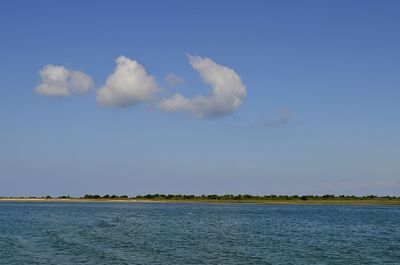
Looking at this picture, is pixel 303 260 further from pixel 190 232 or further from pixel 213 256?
pixel 190 232

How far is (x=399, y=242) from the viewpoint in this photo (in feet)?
222

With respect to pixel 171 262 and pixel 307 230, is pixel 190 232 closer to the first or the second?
pixel 307 230

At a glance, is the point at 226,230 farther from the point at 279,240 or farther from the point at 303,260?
the point at 303,260

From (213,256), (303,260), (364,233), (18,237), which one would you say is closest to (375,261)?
(303,260)

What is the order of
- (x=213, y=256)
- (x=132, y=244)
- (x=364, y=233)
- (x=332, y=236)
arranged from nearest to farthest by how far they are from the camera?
(x=213, y=256) → (x=132, y=244) → (x=332, y=236) → (x=364, y=233)

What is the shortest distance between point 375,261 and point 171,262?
19.2 meters

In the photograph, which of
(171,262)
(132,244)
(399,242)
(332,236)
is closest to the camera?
(171,262)

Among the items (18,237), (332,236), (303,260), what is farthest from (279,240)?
(18,237)

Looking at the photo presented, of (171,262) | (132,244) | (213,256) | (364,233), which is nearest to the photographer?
(171,262)

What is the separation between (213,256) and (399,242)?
28779mm

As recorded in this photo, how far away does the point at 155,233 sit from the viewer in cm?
7750

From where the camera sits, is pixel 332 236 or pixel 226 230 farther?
pixel 226 230

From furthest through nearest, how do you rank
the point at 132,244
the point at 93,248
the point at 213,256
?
the point at 132,244, the point at 93,248, the point at 213,256

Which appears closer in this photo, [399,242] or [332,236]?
[399,242]
